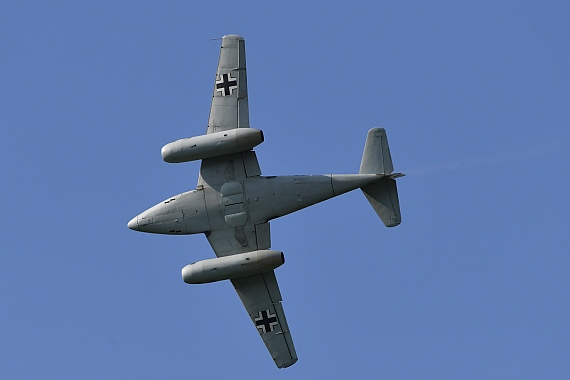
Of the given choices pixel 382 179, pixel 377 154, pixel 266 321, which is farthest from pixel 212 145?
pixel 266 321

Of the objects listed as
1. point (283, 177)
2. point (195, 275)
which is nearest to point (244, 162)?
point (283, 177)

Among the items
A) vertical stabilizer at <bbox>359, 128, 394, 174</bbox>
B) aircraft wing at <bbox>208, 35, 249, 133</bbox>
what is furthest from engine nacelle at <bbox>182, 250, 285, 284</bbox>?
aircraft wing at <bbox>208, 35, 249, 133</bbox>

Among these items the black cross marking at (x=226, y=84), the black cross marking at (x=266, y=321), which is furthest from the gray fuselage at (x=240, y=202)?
the black cross marking at (x=266, y=321)

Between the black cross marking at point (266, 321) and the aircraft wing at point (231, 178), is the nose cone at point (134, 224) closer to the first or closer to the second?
the aircraft wing at point (231, 178)

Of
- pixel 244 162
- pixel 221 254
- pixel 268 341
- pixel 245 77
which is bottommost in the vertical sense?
pixel 268 341

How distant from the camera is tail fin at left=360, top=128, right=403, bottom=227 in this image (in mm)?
46125

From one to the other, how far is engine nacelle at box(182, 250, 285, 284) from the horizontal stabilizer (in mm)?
4536

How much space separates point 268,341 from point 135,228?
25.2 ft

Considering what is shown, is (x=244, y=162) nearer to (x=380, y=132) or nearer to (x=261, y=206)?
(x=261, y=206)

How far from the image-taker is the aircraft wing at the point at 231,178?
47.1 m

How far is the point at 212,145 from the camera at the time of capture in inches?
1815

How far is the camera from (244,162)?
4712 cm

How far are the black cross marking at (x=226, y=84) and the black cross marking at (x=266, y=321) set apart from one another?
979 cm

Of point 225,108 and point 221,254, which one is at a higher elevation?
point 225,108
